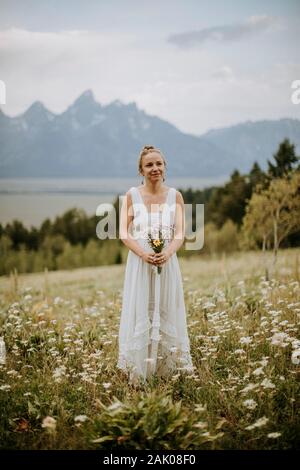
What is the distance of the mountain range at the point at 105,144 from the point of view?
204ft

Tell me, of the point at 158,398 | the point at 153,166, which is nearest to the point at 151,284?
the point at 153,166

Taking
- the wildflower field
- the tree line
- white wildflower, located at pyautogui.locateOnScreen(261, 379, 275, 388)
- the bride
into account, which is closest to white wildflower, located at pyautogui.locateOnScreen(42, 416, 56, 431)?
the wildflower field

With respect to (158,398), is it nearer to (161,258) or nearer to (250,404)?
(250,404)

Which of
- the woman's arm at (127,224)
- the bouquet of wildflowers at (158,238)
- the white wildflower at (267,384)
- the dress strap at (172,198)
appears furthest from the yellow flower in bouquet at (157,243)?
Result: the white wildflower at (267,384)

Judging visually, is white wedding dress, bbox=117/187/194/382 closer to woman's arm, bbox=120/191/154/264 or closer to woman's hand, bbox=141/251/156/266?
woman's arm, bbox=120/191/154/264

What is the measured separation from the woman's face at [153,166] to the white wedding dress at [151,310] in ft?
0.68

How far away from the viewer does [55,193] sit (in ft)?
228

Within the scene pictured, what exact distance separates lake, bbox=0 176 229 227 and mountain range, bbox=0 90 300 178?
162 centimetres

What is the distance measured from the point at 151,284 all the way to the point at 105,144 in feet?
268

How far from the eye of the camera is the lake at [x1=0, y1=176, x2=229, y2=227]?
56.4m

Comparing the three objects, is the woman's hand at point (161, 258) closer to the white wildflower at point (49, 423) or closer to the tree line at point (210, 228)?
the white wildflower at point (49, 423)

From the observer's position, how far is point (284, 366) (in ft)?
14.5

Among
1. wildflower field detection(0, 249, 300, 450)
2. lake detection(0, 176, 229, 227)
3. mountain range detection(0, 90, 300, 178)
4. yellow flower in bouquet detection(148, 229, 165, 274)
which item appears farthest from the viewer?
mountain range detection(0, 90, 300, 178)
